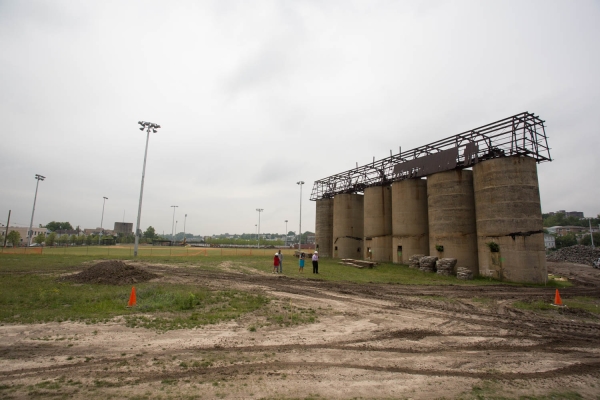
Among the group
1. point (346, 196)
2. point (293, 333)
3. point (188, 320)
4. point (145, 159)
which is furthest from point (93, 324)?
point (346, 196)

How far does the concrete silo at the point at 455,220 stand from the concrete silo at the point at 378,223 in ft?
27.7

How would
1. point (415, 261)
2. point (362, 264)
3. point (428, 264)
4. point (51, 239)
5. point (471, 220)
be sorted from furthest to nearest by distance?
1. point (51, 239)
2. point (362, 264)
3. point (415, 261)
4. point (428, 264)
5. point (471, 220)

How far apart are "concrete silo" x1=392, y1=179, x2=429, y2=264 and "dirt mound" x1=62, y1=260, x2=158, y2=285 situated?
25098 mm

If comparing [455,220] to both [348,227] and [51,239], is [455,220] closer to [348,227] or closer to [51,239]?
[348,227]

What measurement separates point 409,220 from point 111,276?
27784 mm

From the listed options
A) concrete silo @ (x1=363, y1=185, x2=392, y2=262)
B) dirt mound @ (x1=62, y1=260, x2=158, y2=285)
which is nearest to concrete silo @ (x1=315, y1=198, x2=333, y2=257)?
concrete silo @ (x1=363, y1=185, x2=392, y2=262)

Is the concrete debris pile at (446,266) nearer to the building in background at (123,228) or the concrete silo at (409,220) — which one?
the concrete silo at (409,220)

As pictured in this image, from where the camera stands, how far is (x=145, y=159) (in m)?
38.1

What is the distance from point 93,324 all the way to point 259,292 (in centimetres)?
748

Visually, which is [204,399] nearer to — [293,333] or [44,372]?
[44,372]

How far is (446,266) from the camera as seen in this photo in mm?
25281

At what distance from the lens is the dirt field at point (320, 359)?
5375 millimetres

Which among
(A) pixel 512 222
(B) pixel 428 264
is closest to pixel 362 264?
(B) pixel 428 264

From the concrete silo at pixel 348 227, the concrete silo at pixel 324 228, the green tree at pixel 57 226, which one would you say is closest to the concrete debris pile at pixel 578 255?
the concrete silo at pixel 348 227
